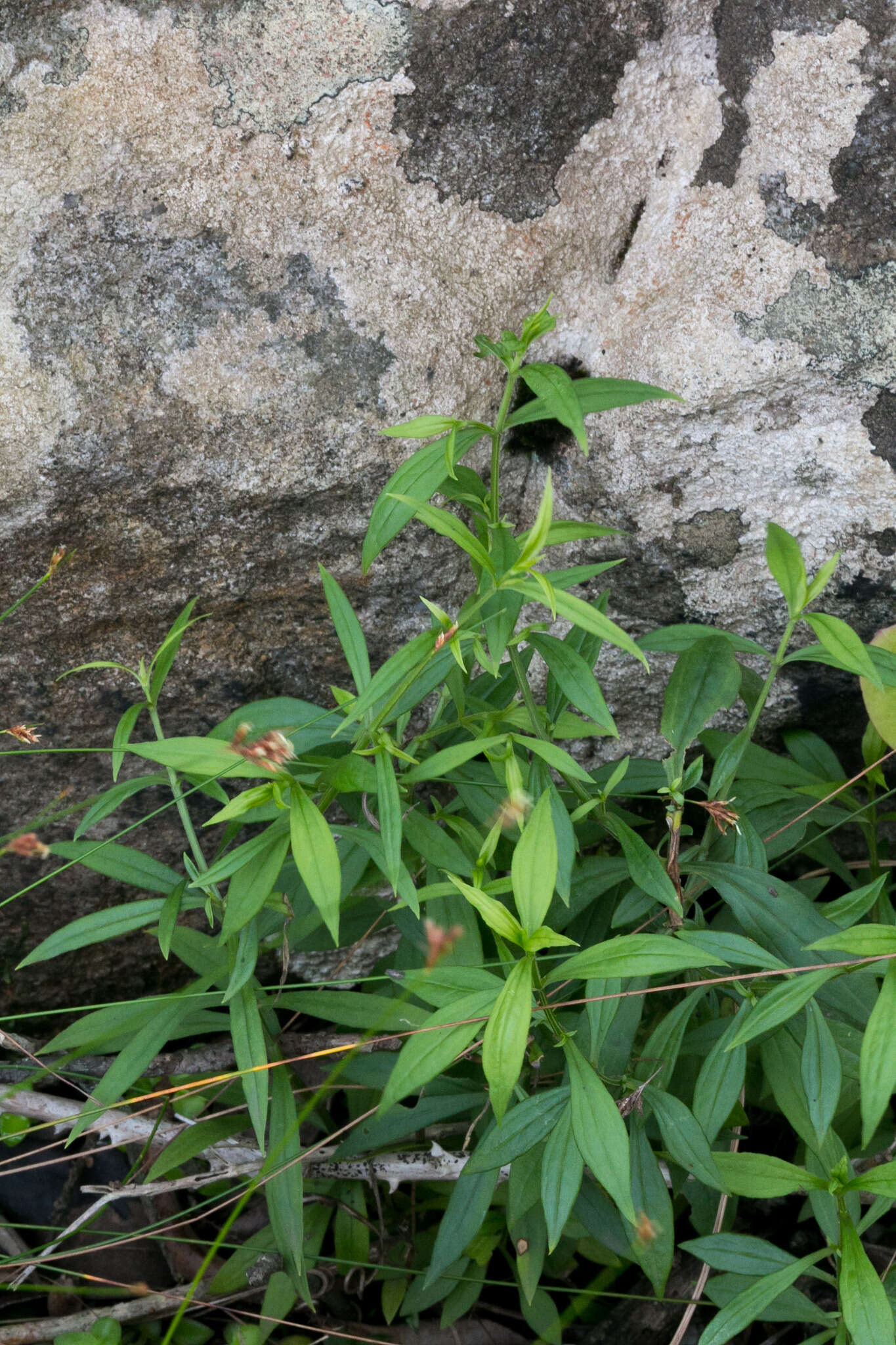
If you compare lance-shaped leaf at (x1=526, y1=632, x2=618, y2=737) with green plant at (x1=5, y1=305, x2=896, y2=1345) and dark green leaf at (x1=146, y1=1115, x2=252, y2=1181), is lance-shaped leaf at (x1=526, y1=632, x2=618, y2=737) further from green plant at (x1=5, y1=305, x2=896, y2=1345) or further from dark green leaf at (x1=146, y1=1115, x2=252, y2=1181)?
dark green leaf at (x1=146, y1=1115, x2=252, y2=1181)

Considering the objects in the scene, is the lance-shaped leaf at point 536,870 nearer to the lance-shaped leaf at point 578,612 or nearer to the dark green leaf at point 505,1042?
the dark green leaf at point 505,1042

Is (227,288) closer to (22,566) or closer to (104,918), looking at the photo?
Result: (22,566)

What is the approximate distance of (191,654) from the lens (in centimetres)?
158

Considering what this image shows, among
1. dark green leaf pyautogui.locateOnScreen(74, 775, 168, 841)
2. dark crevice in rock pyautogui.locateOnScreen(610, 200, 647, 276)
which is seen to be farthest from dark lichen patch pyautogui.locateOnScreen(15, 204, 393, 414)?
dark green leaf pyautogui.locateOnScreen(74, 775, 168, 841)

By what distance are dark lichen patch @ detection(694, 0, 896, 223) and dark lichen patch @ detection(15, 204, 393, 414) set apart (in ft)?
1.92

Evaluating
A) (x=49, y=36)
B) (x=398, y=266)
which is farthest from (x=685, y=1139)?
(x=49, y=36)

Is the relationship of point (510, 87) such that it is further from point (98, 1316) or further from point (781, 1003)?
point (98, 1316)

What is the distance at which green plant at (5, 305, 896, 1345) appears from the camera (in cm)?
102

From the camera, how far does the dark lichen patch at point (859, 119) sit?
4.40 ft

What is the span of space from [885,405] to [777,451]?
0.15 meters

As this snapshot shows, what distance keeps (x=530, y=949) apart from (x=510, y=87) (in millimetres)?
1156

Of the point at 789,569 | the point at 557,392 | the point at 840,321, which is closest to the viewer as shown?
the point at 557,392

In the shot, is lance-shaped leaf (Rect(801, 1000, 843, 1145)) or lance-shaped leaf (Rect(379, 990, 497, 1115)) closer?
lance-shaped leaf (Rect(379, 990, 497, 1115))

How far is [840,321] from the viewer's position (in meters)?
1.38
